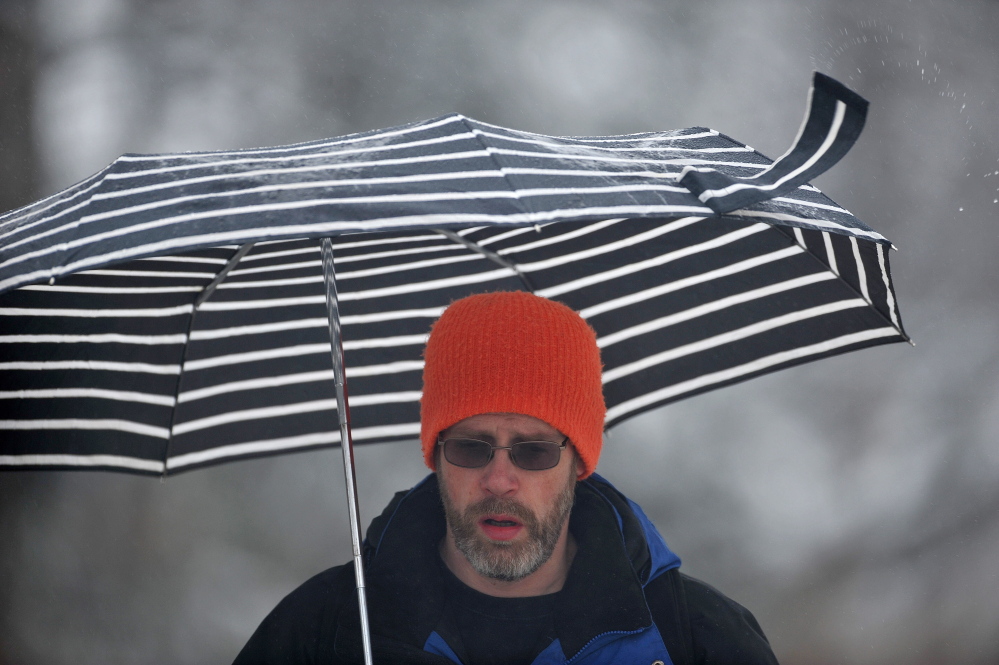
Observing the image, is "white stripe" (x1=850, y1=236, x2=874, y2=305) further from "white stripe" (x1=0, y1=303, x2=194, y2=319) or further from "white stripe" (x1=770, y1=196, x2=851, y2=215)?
"white stripe" (x1=0, y1=303, x2=194, y2=319)

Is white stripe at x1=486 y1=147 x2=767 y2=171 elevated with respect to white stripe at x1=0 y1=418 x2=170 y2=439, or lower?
elevated

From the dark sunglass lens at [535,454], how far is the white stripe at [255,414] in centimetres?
70

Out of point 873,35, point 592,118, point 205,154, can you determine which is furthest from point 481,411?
point 873,35

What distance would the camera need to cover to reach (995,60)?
557 cm

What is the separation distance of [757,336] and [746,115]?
3230 mm

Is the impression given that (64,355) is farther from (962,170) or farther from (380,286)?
(962,170)

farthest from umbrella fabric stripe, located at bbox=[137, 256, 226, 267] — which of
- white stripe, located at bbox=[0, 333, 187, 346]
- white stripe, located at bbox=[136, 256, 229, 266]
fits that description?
white stripe, located at bbox=[0, 333, 187, 346]

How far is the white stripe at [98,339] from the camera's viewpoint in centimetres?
223

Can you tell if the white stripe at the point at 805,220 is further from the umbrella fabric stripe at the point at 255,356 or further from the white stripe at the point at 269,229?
the umbrella fabric stripe at the point at 255,356

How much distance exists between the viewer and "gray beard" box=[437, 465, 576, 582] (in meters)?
2.05

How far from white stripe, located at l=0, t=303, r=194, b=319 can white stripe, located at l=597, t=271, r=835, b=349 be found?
1.10 metres

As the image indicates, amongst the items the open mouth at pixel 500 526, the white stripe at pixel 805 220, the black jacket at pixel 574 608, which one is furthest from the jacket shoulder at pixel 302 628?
the white stripe at pixel 805 220

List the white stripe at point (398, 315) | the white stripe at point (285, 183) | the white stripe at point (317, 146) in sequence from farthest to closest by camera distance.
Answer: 1. the white stripe at point (398, 315)
2. the white stripe at point (317, 146)
3. the white stripe at point (285, 183)

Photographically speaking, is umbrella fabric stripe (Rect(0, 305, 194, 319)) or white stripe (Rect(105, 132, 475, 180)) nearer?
white stripe (Rect(105, 132, 475, 180))
